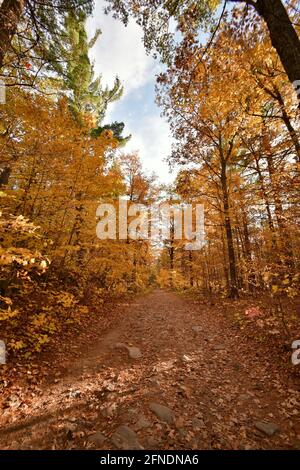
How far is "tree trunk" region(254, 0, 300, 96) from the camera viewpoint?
3.60 meters

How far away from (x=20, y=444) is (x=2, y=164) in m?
5.78

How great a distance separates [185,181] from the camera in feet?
37.5

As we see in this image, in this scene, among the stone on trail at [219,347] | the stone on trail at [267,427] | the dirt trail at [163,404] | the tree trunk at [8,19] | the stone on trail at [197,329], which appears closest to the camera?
the dirt trail at [163,404]

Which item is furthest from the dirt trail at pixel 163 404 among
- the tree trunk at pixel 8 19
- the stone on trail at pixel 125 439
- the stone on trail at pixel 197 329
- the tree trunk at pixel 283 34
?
the tree trunk at pixel 8 19

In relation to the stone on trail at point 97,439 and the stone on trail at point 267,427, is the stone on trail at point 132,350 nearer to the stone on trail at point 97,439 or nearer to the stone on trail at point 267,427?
the stone on trail at point 97,439

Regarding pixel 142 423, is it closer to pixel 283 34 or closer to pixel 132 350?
pixel 132 350

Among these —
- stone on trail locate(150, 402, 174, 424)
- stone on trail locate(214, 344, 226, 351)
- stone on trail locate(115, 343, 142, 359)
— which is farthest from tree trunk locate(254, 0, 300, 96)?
stone on trail locate(115, 343, 142, 359)

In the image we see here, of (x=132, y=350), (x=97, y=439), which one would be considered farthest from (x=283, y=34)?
(x=132, y=350)

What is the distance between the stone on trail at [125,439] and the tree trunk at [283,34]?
5.96 meters

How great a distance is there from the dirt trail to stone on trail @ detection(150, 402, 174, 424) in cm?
2

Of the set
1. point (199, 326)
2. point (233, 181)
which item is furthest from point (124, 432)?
point (233, 181)

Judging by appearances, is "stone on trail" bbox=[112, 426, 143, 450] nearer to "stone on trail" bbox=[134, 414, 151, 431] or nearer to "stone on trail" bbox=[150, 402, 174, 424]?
"stone on trail" bbox=[134, 414, 151, 431]

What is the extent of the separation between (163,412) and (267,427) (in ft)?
5.15

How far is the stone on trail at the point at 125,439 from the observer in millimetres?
2926
